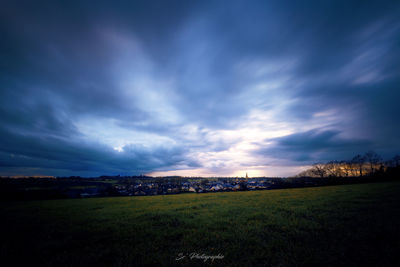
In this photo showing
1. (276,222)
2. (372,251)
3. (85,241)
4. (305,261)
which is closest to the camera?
(305,261)

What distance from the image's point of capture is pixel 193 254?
5.41m

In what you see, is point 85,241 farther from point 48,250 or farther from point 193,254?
point 193,254

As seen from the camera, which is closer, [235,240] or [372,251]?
[372,251]

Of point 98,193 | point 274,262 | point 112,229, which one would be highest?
point 274,262

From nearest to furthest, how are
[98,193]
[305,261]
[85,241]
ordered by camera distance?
[305,261]
[85,241]
[98,193]

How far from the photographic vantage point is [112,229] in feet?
28.6

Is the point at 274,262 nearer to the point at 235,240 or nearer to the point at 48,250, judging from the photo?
the point at 235,240

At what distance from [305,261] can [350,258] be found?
168cm

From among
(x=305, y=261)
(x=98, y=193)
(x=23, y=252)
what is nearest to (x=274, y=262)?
(x=305, y=261)

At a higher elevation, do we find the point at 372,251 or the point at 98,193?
the point at 372,251

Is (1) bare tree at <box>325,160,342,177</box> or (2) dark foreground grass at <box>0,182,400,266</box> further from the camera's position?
(1) bare tree at <box>325,160,342,177</box>

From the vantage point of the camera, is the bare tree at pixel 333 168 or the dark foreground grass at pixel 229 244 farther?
the bare tree at pixel 333 168

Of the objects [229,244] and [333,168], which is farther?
[333,168]

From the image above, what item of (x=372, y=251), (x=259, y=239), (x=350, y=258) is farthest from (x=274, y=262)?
(x=372, y=251)
